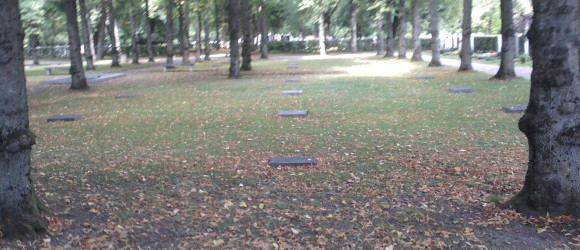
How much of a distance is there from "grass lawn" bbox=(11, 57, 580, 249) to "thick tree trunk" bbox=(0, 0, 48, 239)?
23 cm

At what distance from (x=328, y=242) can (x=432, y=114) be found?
788 centimetres

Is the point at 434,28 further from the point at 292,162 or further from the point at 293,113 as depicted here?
the point at 292,162

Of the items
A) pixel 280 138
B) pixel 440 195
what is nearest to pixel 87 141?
pixel 280 138

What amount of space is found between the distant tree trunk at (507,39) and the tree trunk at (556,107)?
50.3 ft

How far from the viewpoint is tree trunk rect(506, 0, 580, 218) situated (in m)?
4.40

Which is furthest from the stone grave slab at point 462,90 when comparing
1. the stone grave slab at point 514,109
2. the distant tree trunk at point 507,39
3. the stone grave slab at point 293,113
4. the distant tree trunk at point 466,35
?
the distant tree trunk at point 466,35

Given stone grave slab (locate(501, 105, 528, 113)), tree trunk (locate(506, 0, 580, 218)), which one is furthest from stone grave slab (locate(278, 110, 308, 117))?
tree trunk (locate(506, 0, 580, 218))

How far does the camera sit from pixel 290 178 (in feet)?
21.3

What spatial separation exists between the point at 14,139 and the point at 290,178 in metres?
3.19

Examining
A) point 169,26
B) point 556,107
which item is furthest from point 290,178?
point 169,26

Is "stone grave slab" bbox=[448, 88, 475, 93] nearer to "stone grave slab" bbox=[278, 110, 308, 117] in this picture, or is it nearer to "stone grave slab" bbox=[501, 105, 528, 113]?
"stone grave slab" bbox=[501, 105, 528, 113]

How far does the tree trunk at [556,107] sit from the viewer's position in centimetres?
440

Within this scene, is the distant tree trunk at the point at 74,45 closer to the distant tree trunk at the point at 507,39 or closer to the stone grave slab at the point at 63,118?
the stone grave slab at the point at 63,118

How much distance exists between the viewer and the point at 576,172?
443cm
